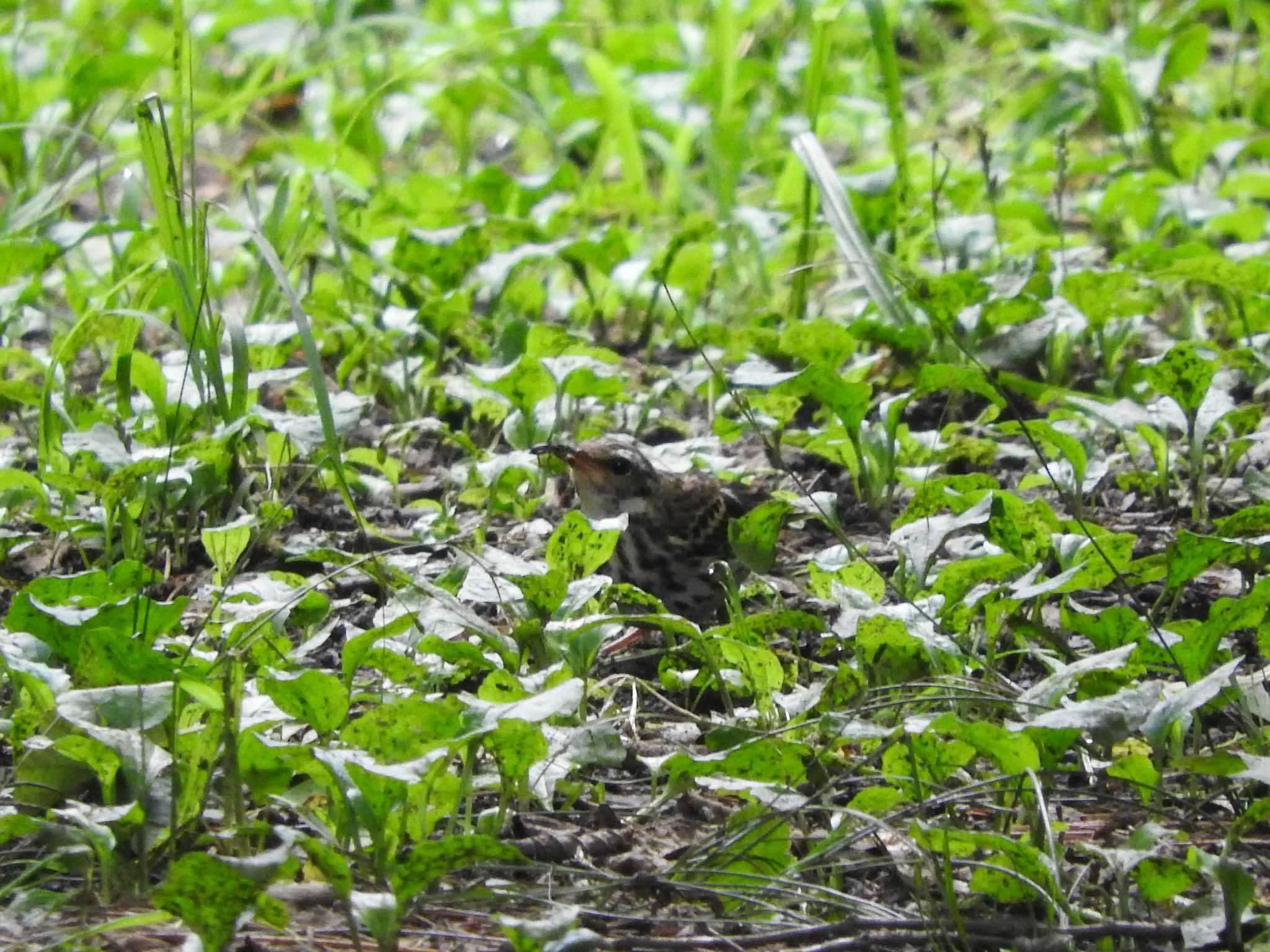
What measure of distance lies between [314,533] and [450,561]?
20.5 inches

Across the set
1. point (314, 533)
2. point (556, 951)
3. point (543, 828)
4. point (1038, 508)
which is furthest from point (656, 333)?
A: point (556, 951)

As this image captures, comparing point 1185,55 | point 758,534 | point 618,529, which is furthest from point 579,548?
point 1185,55

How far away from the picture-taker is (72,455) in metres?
4.72

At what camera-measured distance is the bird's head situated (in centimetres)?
487

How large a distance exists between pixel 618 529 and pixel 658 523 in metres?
1.30

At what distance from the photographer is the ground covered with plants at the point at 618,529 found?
2.87 metres

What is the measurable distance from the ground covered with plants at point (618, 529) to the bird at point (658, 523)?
0.17 m

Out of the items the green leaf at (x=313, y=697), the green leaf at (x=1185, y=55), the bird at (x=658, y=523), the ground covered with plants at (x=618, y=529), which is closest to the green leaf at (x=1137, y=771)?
the ground covered with plants at (x=618, y=529)

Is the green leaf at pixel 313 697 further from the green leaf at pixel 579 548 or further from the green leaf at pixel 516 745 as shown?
the green leaf at pixel 579 548

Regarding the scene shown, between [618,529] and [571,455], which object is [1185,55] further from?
[618,529]

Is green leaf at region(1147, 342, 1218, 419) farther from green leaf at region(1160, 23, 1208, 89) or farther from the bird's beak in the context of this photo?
green leaf at region(1160, 23, 1208, 89)

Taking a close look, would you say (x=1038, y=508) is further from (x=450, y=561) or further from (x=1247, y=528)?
(x=450, y=561)

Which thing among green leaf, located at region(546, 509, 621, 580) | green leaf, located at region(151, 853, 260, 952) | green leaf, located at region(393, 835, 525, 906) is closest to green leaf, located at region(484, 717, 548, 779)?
green leaf, located at region(393, 835, 525, 906)

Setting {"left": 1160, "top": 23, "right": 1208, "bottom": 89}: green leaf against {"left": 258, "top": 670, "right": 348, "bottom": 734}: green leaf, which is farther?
{"left": 1160, "top": 23, "right": 1208, "bottom": 89}: green leaf
